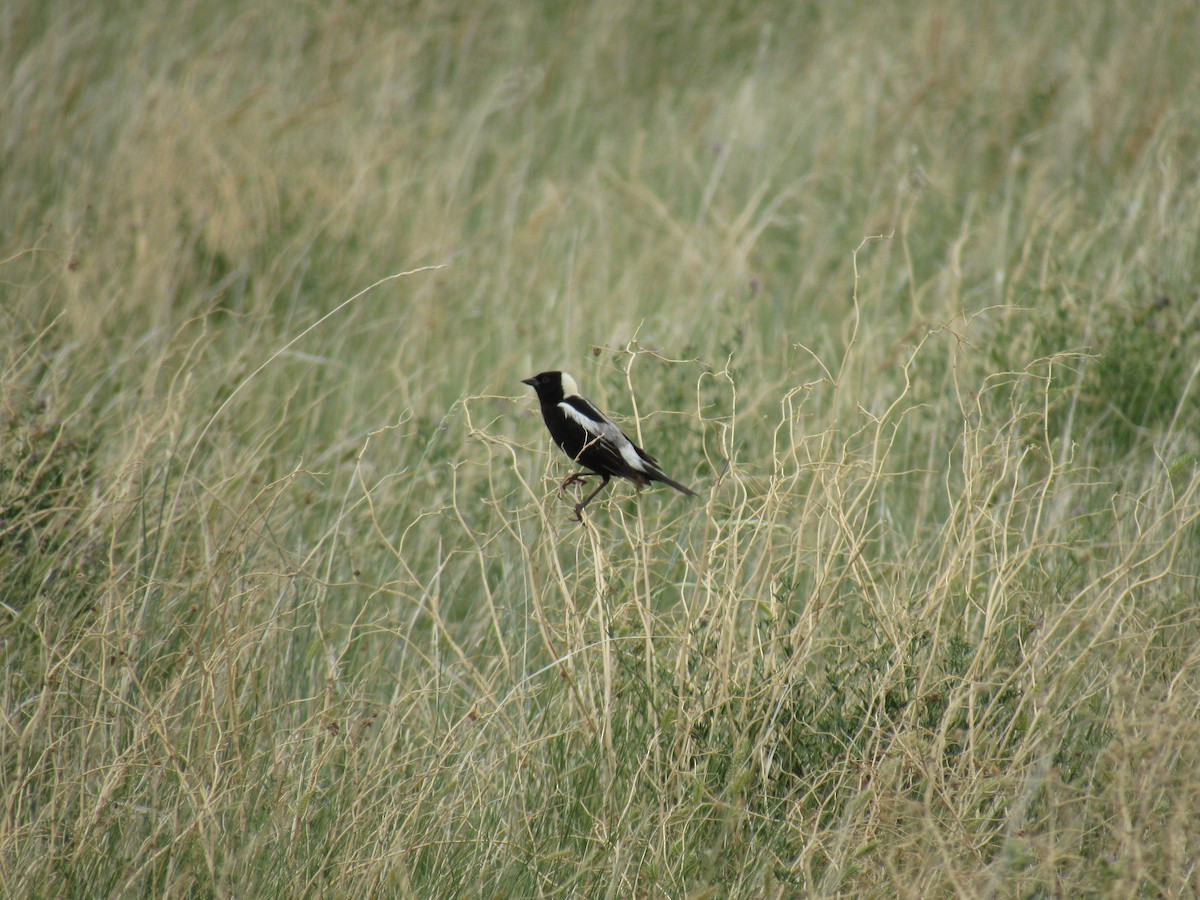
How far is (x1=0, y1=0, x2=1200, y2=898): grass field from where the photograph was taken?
282 cm

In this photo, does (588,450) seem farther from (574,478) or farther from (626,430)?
(626,430)

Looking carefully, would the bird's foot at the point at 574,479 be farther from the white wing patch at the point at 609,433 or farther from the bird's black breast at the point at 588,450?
the white wing patch at the point at 609,433

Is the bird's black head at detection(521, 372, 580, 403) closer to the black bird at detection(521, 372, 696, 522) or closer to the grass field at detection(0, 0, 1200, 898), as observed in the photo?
the black bird at detection(521, 372, 696, 522)

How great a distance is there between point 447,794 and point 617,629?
0.65 meters

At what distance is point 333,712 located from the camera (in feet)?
11.0

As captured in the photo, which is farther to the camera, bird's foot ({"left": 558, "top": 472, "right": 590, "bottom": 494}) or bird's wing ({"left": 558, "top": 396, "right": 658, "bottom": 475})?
bird's wing ({"left": 558, "top": 396, "right": 658, "bottom": 475})

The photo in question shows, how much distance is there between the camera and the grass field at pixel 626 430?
282 cm

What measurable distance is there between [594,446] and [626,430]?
121 cm

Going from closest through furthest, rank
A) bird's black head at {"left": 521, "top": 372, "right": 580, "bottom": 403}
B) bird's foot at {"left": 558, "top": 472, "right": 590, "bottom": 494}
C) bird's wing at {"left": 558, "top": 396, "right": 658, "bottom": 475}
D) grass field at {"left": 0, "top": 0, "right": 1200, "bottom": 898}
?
grass field at {"left": 0, "top": 0, "right": 1200, "bottom": 898} → bird's foot at {"left": 558, "top": 472, "right": 590, "bottom": 494} → bird's wing at {"left": 558, "top": 396, "right": 658, "bottom": 475} → bird's black head at {"left": 521, "top": 372, "right": 580, "bottom": 403}

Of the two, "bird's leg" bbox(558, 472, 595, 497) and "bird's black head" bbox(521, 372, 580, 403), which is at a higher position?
"bird's black head" bbox(521, 372, 580, 403)

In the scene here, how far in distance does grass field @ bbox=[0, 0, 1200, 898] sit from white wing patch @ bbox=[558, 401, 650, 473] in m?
0.21

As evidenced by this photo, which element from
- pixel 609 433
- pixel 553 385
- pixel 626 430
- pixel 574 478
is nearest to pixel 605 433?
pixel 609 433

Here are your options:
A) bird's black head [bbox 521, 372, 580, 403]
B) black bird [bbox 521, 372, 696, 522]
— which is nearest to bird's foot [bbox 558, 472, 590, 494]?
black bird [bbox 521, 372, 696, 522]

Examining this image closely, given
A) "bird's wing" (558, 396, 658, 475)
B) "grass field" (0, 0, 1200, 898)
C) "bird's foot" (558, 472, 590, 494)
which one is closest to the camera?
"grass field" (0, 0, 1200, 898)
